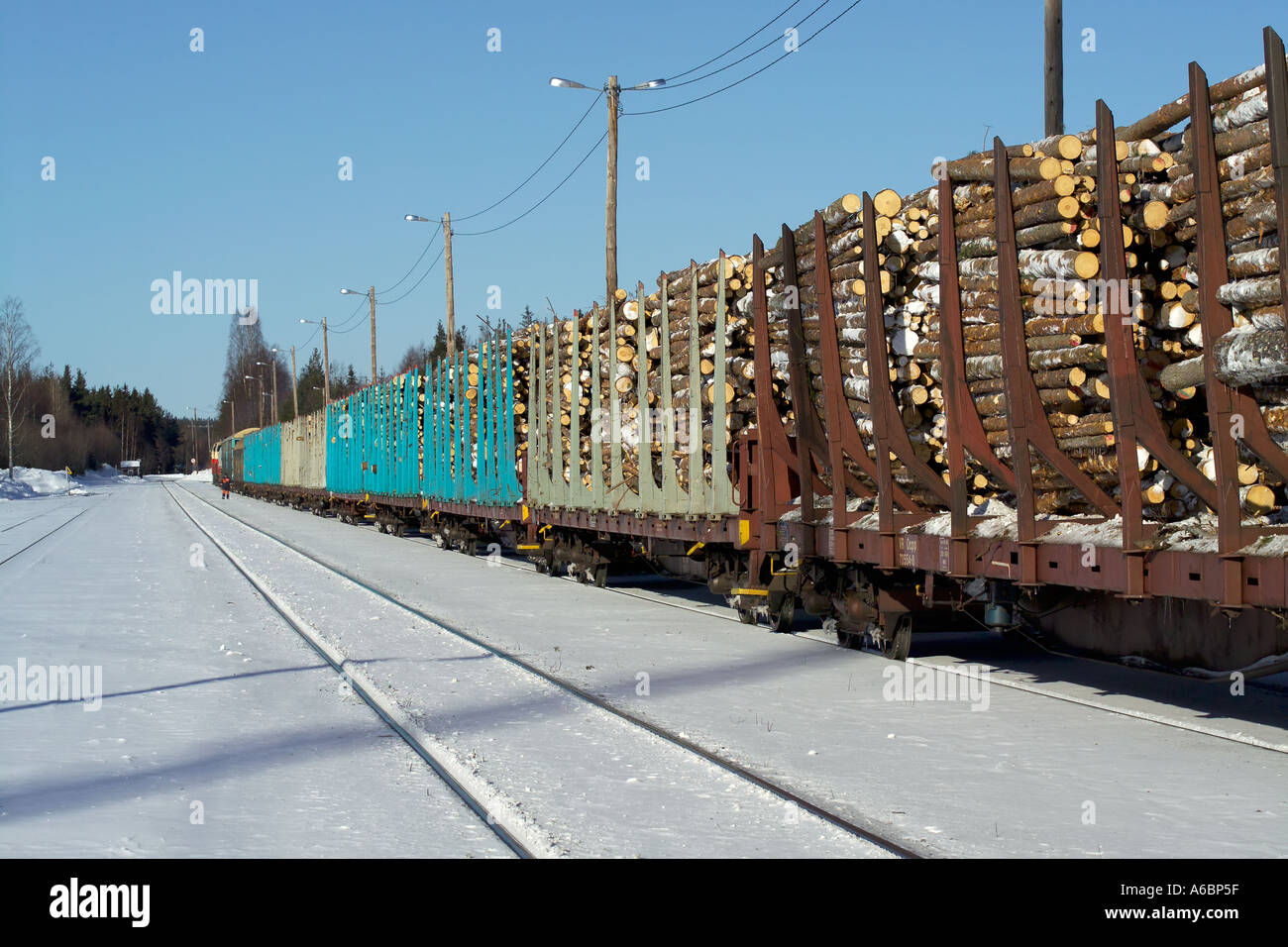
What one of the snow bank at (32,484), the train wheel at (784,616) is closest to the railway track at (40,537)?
the train wheel at (784,616)

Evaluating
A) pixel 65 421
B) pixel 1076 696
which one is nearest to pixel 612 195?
pixel 1076 696

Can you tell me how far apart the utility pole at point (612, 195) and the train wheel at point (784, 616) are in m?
12.0

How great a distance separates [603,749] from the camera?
7.08 m

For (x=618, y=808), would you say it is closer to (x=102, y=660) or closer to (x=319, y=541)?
(x=102, y=660)

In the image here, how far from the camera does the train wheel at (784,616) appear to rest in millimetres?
12234

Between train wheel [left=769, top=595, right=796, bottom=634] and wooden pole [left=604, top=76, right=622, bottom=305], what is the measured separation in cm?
1200

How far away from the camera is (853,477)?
34.0 feet

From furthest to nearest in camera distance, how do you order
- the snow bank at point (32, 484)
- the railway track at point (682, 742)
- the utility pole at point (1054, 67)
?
the snow bank at point (32, 484) → the utility pole at point (1054, 67) → the railway track at point (682, 742)

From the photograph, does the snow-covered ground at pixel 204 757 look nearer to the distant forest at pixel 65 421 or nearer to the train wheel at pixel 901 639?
the train wheel at pixel 901 639

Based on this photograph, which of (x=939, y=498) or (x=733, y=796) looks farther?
(x=939, y=498)

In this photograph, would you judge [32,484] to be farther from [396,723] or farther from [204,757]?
[204,757]

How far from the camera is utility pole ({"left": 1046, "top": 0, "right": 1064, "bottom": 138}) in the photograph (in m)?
11.4
